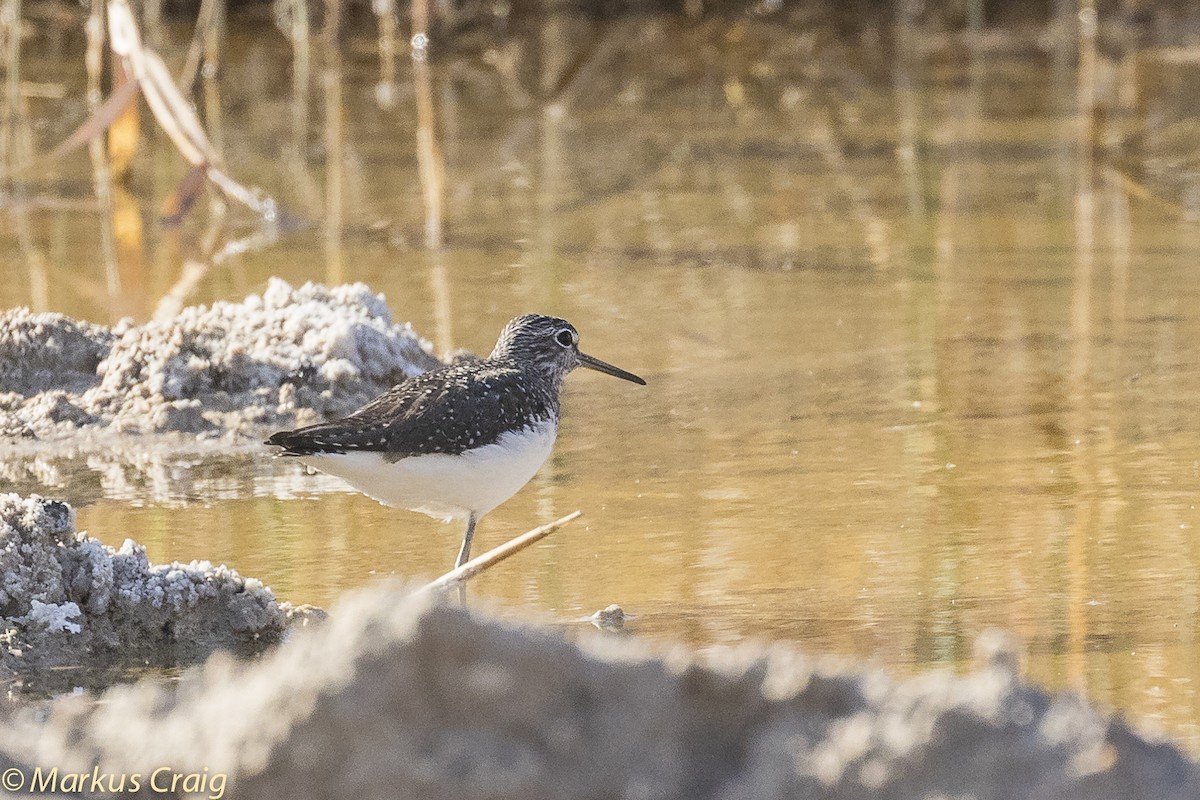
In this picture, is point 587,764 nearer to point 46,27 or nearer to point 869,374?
point 869,374

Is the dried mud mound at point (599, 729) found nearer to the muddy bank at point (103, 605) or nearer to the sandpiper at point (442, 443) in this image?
the muddy bank at point (103, 605)

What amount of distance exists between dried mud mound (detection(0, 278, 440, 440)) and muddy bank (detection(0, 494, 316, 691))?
6.78ft

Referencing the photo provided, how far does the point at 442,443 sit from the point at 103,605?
1016mm

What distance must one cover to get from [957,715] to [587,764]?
54 cm

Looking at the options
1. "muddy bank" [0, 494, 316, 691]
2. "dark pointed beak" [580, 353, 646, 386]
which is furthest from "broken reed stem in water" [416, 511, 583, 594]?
"dark pointed beak" [580, 353, 646, 386]

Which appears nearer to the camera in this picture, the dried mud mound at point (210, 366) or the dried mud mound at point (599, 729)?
the dried mud mound at point (599, 729)

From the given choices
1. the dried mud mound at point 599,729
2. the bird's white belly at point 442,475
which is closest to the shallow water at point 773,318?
the bird's white belly at point 442,475

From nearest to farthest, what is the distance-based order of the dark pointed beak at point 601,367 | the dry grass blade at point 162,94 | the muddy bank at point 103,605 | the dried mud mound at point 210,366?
the muddy bank at point 103,605 < the dark pointed beak at point 601,367 < the dried mud mound at point 210,366 < the dry grass blade at point 162,94

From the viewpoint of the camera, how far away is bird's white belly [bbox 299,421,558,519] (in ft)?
16.9

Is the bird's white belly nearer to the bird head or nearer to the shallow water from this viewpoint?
the shallow water

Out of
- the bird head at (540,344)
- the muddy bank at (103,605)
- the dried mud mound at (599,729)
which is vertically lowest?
the muddy bank at (103,605)

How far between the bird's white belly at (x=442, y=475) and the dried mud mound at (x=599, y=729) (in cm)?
224

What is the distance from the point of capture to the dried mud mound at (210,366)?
695 centimetres

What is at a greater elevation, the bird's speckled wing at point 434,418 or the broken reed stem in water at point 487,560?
→ the bird's speckled wing at point 434,418
